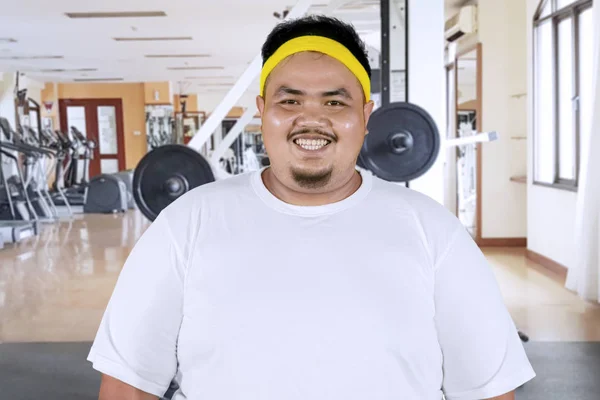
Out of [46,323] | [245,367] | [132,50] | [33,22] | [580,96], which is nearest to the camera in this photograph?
[245,367]

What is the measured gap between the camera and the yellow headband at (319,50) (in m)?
0.95

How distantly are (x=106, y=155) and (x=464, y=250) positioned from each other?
41.2ft

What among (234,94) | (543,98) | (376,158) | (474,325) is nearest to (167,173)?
(234,94)

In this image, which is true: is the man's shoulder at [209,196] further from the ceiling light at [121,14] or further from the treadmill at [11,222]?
the treadmill at [11,222]

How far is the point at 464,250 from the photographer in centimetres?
90

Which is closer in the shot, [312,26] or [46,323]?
[312,26]

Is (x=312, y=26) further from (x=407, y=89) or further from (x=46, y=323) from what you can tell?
(x=46, y=323)

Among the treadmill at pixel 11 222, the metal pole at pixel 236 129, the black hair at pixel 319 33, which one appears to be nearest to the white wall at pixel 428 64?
the metal pole at pixel 236 129

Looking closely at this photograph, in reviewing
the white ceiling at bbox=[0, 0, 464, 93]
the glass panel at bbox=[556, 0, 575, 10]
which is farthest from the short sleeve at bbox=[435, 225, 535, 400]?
the glass panel at bbox=[556, 0, 575, 10]

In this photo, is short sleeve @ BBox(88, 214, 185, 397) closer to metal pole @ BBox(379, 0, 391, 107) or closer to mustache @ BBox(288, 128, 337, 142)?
mustache @ BBox(288, 128, 337, 142)

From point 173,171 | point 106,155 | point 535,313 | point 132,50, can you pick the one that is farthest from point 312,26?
point 106,155

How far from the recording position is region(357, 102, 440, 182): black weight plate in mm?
2438

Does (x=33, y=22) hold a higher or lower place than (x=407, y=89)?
higher

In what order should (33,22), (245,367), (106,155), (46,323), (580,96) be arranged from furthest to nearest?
(106,155) → (33,22) → (580,96) → (46,323) → (245,367)
